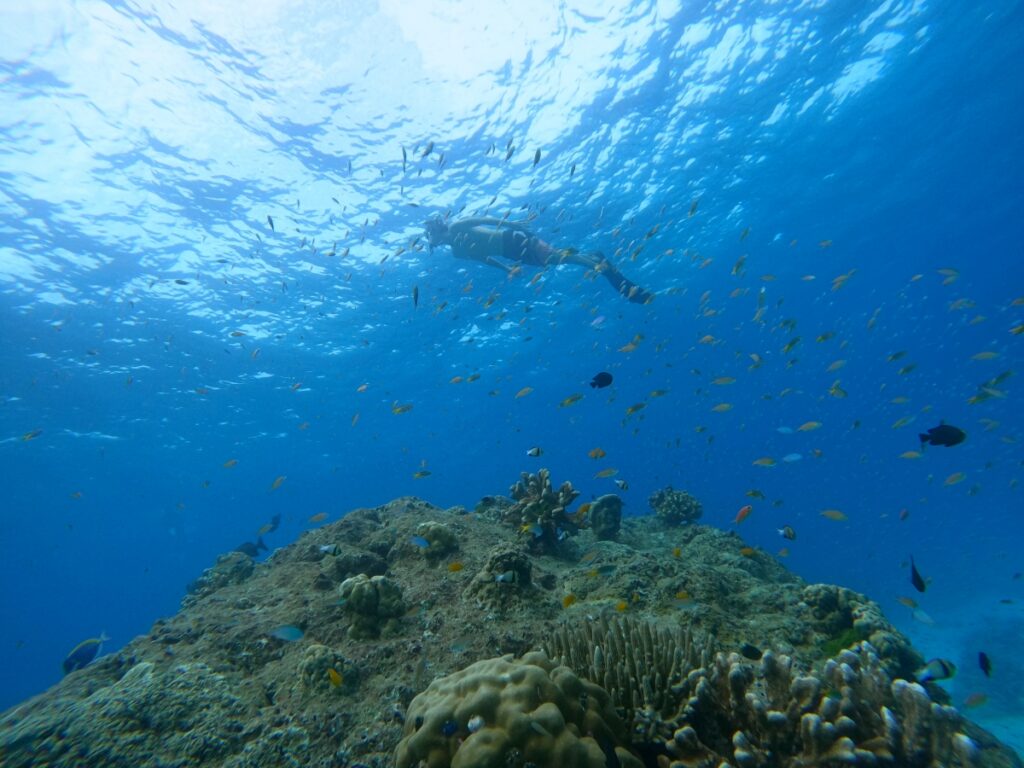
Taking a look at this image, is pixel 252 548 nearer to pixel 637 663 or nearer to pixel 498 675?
pixel 498 675

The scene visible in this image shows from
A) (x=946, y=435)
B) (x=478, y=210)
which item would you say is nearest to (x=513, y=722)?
(x=946, y=435)

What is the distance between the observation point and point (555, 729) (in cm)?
308

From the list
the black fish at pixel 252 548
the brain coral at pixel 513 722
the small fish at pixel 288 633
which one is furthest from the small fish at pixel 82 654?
the brain coral at pixel 513 722

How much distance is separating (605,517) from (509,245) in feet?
38.6

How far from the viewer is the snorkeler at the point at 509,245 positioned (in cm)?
1793

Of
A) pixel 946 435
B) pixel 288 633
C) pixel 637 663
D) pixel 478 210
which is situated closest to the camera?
pixel 637 663

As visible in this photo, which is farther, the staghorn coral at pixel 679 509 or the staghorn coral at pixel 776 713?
the staghorn coral at pixel 679 509

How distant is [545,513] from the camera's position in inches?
372

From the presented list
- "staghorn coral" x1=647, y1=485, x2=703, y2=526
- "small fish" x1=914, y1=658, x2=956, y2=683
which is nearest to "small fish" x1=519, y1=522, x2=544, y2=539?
"small fish" x1=914, y1=658, x2=956, y2=683

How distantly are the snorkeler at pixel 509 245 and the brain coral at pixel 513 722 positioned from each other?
1517 cm

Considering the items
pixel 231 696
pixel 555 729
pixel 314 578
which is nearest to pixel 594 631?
pixel 555 729

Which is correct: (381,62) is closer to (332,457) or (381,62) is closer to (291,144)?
(291,144)

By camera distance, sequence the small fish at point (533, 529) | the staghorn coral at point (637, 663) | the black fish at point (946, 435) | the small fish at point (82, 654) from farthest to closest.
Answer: the small fish at point (82, 654)
the small fish at point (533, 529)
the black fish at point (946, 435)
the staghorn coral at point (637, 663)

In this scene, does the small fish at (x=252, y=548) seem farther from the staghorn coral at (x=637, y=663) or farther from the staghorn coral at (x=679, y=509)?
the staghorn coral at (x=637, y=663)
